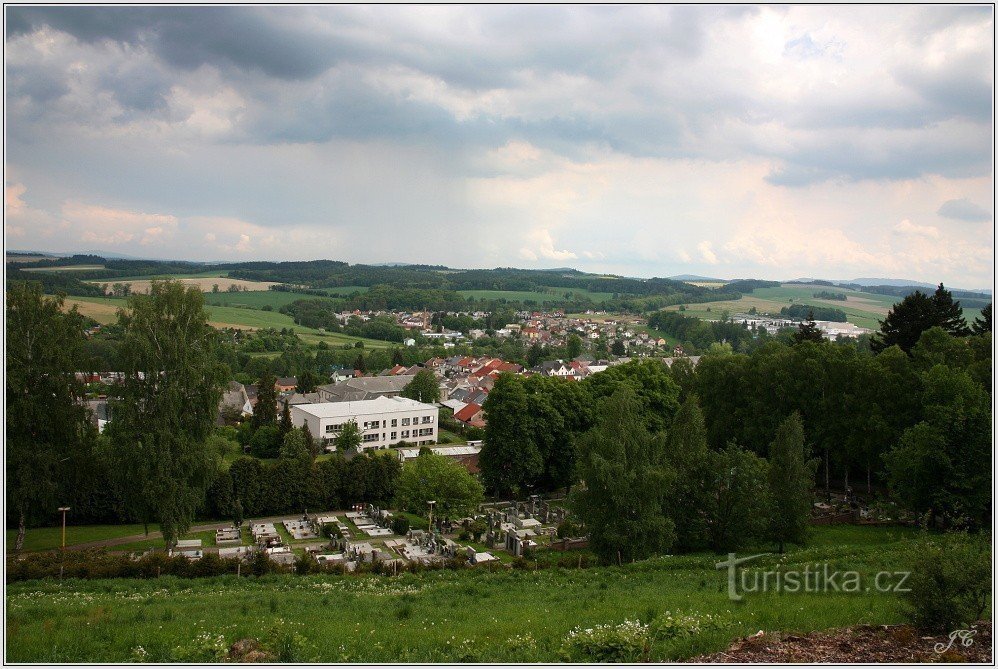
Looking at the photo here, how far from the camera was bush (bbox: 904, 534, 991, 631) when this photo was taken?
6270 mm

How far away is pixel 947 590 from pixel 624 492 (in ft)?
24.8

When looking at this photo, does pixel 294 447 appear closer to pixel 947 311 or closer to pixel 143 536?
pixel 143 536

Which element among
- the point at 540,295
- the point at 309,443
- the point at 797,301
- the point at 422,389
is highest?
the point at 540,295

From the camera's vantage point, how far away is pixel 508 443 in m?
24.3

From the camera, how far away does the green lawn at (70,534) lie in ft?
56.2

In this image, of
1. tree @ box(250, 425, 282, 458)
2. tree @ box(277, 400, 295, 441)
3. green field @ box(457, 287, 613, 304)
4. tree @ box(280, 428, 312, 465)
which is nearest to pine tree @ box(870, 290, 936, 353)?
tree @ box(280, 428, 312, 465)

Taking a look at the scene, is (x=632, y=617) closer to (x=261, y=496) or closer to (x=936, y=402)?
(x=936, y=402)

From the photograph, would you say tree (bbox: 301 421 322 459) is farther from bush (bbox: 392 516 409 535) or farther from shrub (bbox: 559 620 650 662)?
shrub (bbox: 559 620 650 662)

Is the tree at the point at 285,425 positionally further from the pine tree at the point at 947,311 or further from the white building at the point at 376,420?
the pine tree at the point at 947,311

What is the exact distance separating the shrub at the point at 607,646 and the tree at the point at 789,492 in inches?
371

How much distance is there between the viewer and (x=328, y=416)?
39.0 metres

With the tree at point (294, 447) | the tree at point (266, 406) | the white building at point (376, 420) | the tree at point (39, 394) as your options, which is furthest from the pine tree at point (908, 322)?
the tree at point (266, 406)

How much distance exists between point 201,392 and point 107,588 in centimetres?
458
